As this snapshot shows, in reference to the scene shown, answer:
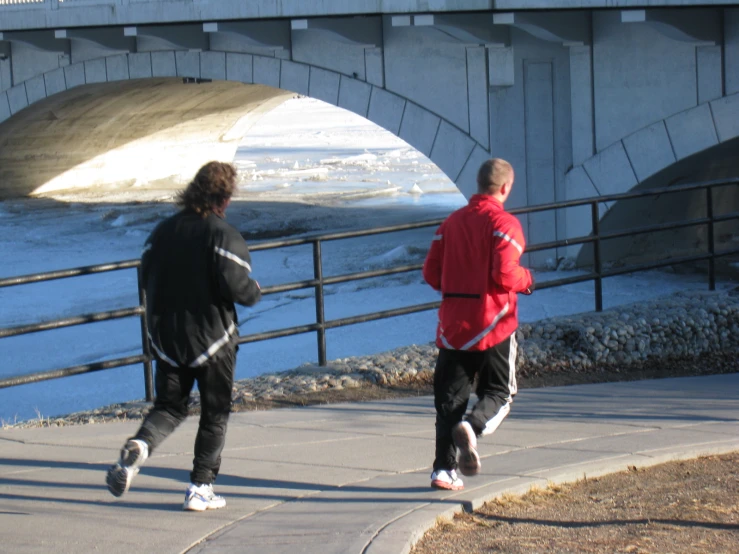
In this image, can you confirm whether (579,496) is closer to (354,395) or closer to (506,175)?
(506,175)

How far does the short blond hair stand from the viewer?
4.20 metres

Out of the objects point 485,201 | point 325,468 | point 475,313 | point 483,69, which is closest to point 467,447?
point 475,313

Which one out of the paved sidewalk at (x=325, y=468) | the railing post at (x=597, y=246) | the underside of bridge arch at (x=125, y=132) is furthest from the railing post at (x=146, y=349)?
the underside of bridge arch at (x=125, y=132)

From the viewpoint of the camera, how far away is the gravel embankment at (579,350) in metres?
6.58

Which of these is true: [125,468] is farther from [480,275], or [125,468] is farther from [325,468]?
[480,275]

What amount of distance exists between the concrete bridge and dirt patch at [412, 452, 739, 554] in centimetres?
773

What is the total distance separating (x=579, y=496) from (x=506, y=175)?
1334 millimetres

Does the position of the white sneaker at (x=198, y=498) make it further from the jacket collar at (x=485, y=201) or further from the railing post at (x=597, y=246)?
the railing post at (x=597, y=246)

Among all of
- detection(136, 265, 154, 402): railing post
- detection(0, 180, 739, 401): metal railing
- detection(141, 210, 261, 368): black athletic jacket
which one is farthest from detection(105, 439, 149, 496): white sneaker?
detection(136, 265, 154, 402): railing post

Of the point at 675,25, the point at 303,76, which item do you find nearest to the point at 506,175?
the point at 675,25

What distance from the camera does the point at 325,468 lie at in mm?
4703

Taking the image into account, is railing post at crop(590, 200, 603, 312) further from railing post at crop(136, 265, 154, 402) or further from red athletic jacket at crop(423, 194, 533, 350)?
red athletic jacket at crop(423, 194, 533, 350)

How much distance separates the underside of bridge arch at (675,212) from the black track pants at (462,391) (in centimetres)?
937

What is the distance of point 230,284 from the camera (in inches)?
156
